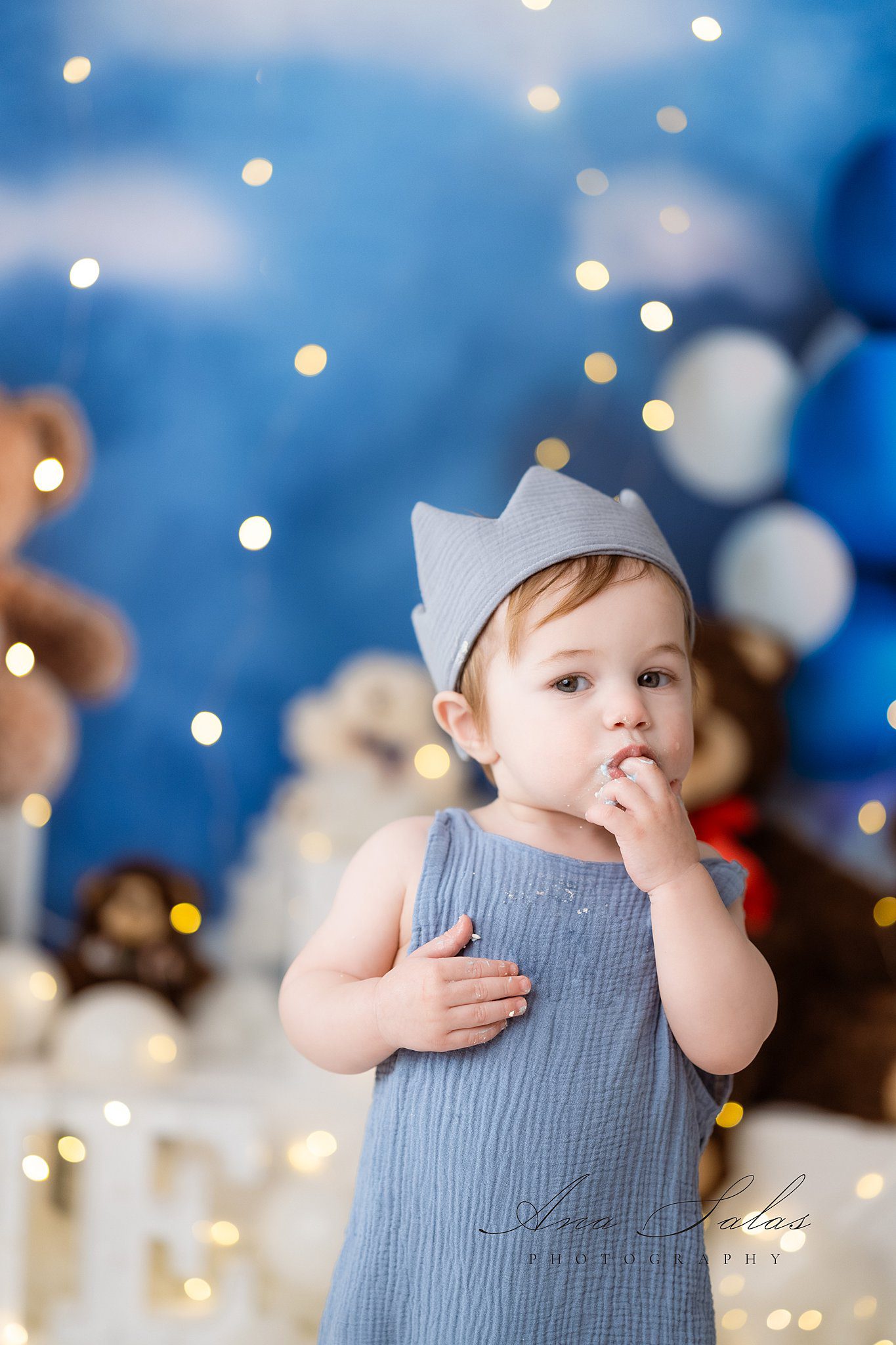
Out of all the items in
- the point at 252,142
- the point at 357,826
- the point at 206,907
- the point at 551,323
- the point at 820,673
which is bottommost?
the point at 206,907

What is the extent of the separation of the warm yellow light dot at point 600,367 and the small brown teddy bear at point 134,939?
1127 millimetres

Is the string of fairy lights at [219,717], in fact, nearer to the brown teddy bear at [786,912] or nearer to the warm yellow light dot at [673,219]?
the warm yellow light dot at [673,219]

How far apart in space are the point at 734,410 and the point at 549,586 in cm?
119

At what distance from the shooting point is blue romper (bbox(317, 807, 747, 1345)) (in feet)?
2.62

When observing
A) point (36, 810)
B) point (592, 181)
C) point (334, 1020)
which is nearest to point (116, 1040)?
point (36, 810)

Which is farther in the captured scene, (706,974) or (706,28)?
(706,28)

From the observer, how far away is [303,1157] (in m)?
1.61

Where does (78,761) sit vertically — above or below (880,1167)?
above

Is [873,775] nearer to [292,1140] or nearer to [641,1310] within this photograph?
[292,1140]

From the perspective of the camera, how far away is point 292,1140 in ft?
5.27

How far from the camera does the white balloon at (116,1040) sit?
170 cm

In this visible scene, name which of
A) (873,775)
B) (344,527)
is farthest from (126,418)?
(873,775)

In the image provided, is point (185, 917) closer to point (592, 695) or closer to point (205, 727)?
point (205, 727)

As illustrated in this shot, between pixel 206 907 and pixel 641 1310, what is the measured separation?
4.17 ft
